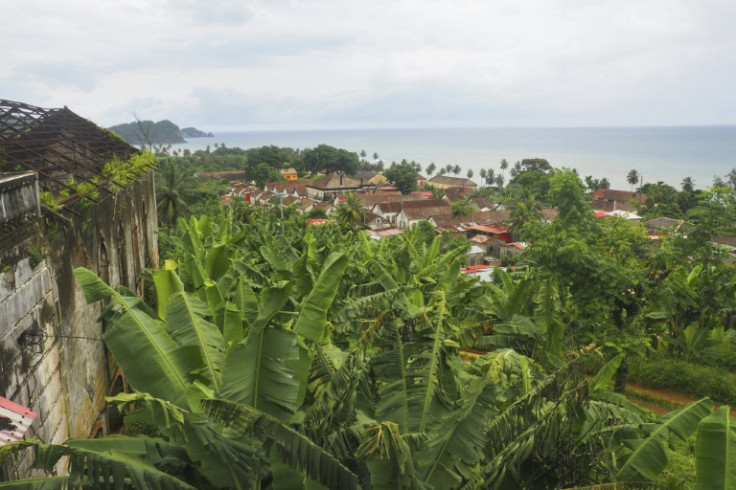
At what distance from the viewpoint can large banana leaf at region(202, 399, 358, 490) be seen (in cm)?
376

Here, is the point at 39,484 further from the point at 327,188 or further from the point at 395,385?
the point at 327,188

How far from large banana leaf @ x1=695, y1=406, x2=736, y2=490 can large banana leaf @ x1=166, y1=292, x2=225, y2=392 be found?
4.52m

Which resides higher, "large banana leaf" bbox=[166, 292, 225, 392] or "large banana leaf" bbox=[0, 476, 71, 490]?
"large banana leaf" bbox=[166, 292, 225, 392]

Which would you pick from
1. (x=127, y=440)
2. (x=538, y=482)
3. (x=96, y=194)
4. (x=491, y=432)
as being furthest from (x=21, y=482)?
(x=96, y=194)

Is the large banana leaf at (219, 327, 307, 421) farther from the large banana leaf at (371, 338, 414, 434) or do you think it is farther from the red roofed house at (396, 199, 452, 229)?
the red roofed house at (396, 199, 452, 229)

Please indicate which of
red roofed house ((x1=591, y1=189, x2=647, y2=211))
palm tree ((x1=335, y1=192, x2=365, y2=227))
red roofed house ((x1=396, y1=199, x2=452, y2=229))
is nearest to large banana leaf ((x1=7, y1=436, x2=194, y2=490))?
palm tree ((x1=335, y1=192, x2=365, y2=227))

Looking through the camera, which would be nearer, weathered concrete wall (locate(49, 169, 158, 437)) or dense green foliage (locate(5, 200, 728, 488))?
dense green foliage (locate(5, 200, 728, 488))

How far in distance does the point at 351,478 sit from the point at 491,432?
5.32 ft

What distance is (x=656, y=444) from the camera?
538 centimetres

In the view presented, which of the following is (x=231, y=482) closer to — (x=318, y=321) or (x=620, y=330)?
(x=318, y=321)

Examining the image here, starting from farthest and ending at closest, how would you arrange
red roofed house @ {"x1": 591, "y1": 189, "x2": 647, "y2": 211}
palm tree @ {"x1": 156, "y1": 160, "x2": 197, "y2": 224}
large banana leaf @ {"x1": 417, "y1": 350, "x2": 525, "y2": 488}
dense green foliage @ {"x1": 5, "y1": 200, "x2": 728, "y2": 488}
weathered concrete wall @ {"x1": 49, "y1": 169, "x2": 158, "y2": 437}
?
red roofed house @ {"x1": 591, "y1": 189, "x2": 647, "y2": 211} < palm tree @ {"x1": 156, "y1": 160, "x2": 197, "y2": 224} < weathered concrete wall @ {"x1": 49, "y1": 169, "x2": 158, "y2": 437} < large banana leaf @ {"x1": 417, "y1": 350, "x2": 525, "y2": 488} < dense green foliage @ {"x1": 5, "y1": 200, "x2": 728, "y2": 488}

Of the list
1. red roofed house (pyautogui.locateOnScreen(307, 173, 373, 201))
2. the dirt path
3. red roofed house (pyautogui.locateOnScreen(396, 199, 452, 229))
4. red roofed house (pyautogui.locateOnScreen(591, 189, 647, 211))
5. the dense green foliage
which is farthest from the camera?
red roofed house (pyautogui.locateOnScreen(307, 173, 373, 201))

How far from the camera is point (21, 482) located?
3580 millimetres

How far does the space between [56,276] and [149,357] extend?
3.54 m
